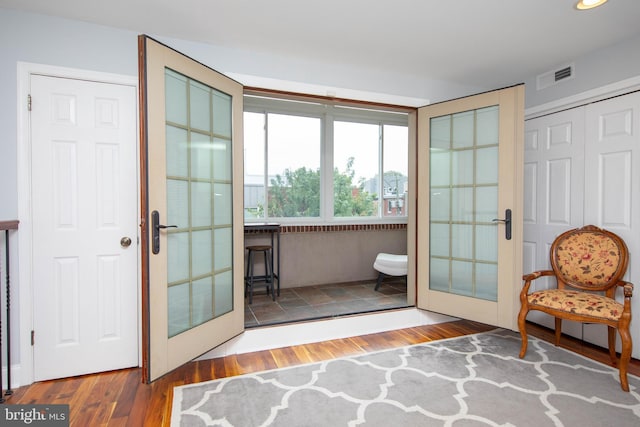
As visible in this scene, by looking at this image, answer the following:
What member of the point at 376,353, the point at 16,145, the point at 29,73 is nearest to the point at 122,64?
the point at 29,73

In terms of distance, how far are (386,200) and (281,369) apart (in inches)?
137

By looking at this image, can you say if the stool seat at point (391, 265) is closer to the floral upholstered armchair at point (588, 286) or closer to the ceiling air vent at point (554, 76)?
the floral upholstered armchair at point (588, 286)

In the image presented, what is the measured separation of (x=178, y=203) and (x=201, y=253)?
16.3 inches

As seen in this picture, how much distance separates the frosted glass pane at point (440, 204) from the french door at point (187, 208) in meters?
1.85

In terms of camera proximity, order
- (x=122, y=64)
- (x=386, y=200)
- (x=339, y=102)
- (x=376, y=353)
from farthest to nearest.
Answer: (x=386, y=200) → (x=339, y=102) → (x=376, y=353) → (x=122, y=64)

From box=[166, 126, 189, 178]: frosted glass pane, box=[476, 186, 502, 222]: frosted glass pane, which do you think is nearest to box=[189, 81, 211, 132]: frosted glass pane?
box=[166, 126, 189, 178]: frosted glass pane

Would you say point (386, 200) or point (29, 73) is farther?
point (386, 200)

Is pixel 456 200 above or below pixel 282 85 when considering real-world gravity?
below

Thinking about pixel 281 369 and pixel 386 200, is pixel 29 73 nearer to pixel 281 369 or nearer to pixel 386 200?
pixel 281 369

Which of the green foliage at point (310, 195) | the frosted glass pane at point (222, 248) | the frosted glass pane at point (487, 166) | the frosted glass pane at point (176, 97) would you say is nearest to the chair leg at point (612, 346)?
the frosted glass pane at point (487, 166)

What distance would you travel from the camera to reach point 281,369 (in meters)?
2.54

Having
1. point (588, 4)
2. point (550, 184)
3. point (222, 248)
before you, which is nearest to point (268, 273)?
point (222, 248)

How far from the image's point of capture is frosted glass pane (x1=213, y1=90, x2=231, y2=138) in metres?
2.56

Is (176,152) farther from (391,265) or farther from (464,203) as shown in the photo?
(391,265)
